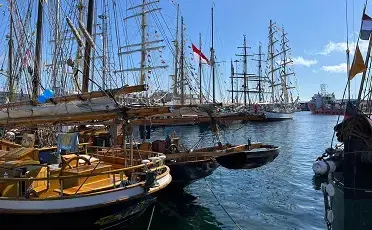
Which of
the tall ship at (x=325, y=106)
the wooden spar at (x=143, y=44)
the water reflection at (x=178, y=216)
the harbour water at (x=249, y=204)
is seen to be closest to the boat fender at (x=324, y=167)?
the harbour water at (x=249, y=204)

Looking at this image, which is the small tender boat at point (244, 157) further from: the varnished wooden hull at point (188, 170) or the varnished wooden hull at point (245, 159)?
the varnished wooden hull at point (188, 170)

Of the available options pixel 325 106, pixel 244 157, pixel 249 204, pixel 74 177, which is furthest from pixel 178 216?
pixel 325 106

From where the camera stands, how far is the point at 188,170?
47.9 ft

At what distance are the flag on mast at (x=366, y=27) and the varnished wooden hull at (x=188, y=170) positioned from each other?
7.55m

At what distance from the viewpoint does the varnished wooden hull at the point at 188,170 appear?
1445 cm

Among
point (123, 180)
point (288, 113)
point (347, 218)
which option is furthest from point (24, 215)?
point (288, 113)

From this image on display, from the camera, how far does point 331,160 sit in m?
9.80

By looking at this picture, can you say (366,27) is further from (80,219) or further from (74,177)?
(80,219)

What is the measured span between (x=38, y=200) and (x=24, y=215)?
557 millimetres

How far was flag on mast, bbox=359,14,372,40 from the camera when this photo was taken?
10727 mm

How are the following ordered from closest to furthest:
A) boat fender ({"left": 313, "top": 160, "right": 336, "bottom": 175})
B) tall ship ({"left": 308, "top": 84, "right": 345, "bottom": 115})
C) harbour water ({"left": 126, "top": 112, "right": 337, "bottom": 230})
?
boat fender ({"left": 313, "top": 160, "right": 336, "bottom": 175}) → harbour water ({"left": 126, "top": 112, "right": 337, "bottom": 230}) → tall ship ({"left": 308, "top": 84, "right": 345, "bottom": 115})

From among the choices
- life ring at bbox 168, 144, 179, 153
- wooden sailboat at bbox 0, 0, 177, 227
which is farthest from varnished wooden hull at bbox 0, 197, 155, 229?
life ring at bbox 168, 144, 179, 153

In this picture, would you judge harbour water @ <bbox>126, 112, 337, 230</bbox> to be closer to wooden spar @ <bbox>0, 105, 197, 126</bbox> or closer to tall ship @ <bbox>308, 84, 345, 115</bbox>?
wooden spar @ <bbox>0, 105, 197, 126</bbox>

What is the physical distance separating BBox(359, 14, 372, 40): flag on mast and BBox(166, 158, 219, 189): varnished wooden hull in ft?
24.8
